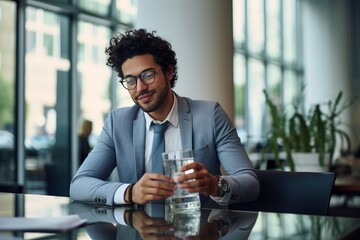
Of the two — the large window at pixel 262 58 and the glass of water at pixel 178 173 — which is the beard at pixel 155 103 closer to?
the glass of water at pixel 178 173

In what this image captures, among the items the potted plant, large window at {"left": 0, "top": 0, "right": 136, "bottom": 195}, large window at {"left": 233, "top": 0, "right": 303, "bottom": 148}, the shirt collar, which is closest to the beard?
the shirt collar

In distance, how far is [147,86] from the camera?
1.95 metres

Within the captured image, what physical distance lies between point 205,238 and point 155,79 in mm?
861

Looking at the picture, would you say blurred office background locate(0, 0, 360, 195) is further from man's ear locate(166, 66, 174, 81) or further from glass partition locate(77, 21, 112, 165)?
man's ear locate(166, 66, 174, 81)

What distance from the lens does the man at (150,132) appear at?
191 centimetres

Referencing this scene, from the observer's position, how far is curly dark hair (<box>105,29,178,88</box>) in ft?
6.49

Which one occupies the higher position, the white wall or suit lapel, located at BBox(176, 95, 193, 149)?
the white wall

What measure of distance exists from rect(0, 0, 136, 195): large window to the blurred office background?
0.04 ft

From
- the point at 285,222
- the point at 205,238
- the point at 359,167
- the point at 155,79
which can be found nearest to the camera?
the point at 205,238

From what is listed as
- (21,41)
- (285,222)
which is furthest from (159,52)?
(21,41)

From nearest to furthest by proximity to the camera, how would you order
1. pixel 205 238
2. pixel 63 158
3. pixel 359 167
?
pixel 205 238 < pixel 359 167 < pixel 63 158

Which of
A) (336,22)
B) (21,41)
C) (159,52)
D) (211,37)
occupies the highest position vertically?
(336,22)

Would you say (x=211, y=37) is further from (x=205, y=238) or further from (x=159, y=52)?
(x=205, y=238)

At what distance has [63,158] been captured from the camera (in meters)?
6.67
